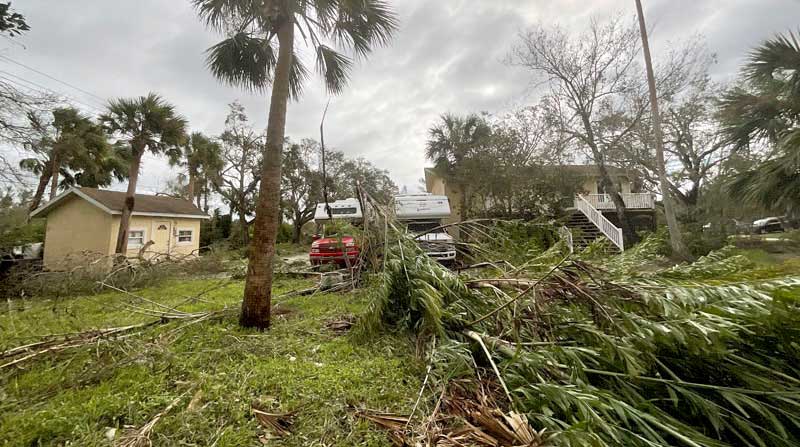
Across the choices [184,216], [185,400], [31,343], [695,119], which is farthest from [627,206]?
[184,216]

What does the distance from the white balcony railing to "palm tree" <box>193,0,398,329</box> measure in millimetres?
13681

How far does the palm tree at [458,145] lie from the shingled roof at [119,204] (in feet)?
43.0

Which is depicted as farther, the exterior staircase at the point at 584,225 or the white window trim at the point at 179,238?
the white window trim at the point at 179,238

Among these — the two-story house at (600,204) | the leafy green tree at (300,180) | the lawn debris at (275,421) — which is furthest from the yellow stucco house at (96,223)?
the two-story house at (600,204)

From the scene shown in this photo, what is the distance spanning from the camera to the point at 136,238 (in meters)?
11.8

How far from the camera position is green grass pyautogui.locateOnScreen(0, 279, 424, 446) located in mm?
1773

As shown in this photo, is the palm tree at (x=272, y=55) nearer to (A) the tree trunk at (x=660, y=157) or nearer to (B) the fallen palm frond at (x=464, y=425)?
(B) the fallen palm frond at (x=464, y=425)

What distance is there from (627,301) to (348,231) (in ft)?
12.8

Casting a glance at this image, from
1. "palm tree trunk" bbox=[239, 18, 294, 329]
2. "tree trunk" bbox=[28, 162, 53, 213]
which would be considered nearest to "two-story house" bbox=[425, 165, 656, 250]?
"palm tree trunk" bbox=[239, 18, 294, 329]

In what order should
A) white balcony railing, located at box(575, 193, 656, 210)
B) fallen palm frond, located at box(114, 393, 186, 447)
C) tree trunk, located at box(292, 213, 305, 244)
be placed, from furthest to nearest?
tree trunk, located at box(292, 213, 305, 244) < white balcony railing, located at box(575, 193, 656, 210) < fallen palm frond, located at box(114, 393, 186, 447)

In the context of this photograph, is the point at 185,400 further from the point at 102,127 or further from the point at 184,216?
the point at 184,216

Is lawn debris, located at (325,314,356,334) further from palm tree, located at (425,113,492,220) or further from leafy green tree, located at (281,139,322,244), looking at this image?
leafy green tree, located at (281,139,322,244)

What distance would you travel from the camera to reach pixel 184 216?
13.8 metres

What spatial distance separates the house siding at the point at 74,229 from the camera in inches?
434
